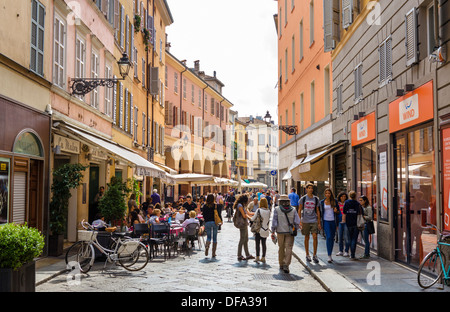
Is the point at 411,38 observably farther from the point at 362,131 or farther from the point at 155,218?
the point at 155,218

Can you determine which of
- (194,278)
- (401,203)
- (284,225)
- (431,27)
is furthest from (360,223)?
(431,27)

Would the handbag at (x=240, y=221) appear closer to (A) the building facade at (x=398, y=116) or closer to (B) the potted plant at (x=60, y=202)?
(A) the building facade at (x=398, y=116)

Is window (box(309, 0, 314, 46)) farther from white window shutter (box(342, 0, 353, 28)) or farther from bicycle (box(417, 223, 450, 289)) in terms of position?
bicycle (box(417, 223, 450, 289))

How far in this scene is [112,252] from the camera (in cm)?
1081

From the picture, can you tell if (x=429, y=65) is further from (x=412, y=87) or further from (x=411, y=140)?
(x=411, y=140)

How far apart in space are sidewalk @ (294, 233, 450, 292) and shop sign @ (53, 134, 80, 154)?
21.8 feet

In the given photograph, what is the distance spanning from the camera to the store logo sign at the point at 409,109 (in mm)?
10289

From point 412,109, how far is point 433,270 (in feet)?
11.4

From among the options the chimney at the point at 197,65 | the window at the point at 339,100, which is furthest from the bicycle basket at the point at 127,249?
the chimney at the point at 197,65

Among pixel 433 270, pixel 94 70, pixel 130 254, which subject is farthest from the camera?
pixel 94 70

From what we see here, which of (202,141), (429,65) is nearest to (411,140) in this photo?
(429,65)

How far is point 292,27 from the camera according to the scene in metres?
28.3

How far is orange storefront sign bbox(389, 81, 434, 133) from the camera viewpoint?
31.7 ft

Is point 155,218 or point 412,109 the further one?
point 155,218
